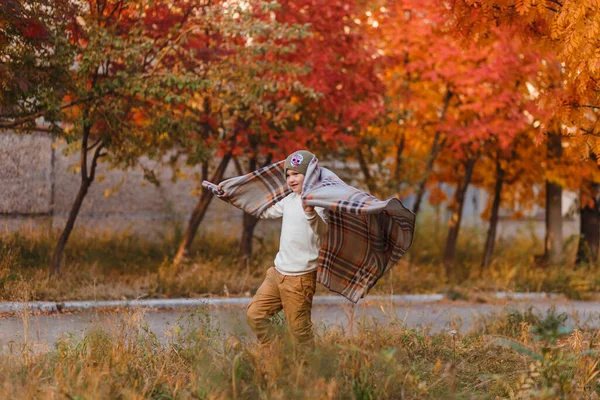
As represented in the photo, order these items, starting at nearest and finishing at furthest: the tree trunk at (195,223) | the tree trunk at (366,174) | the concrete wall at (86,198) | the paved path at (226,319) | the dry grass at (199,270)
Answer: the paved path at (226,319) < the dry grass at (199,270) < the concrete wall at (86,198) < the tree trunk at (195,223) < the tree trunk at (366,174)

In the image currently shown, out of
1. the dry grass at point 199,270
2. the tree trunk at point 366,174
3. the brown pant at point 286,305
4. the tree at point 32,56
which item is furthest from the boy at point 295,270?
the tree trunk at point 366,174

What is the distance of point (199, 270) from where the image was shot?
12.5 meters

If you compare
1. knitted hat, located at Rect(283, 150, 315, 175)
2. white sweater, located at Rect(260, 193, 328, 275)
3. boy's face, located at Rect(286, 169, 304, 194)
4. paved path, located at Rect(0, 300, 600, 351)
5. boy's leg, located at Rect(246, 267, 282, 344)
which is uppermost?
knitted hat, located at Rect(283, 150, 315, 175)

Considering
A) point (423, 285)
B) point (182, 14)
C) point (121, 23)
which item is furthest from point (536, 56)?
point (121, 23)

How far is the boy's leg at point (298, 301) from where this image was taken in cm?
645

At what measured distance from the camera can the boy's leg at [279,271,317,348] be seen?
21.2ft

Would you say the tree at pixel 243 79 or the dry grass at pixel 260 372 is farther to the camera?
the tree at pixel 243 79

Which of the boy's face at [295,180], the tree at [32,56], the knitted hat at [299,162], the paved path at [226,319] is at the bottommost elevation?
the paved path at [226,319]

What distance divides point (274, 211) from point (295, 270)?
1.97 feet

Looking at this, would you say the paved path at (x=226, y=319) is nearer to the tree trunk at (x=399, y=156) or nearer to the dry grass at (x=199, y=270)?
the dry grass at (x=199, y=270)

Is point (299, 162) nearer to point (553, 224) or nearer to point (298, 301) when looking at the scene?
point (298, 301)

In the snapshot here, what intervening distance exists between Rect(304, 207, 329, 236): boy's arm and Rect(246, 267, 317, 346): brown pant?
0.39 m

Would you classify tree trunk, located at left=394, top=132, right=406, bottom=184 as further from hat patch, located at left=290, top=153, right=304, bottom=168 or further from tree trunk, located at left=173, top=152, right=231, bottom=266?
hat patch, located at left=290, top=153, right=304, bottom=168

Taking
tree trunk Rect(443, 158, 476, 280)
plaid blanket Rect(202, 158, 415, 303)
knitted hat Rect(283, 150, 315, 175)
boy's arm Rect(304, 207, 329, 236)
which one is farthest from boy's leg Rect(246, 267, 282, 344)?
tree trunk Rect(443, 158, 476, 280)
